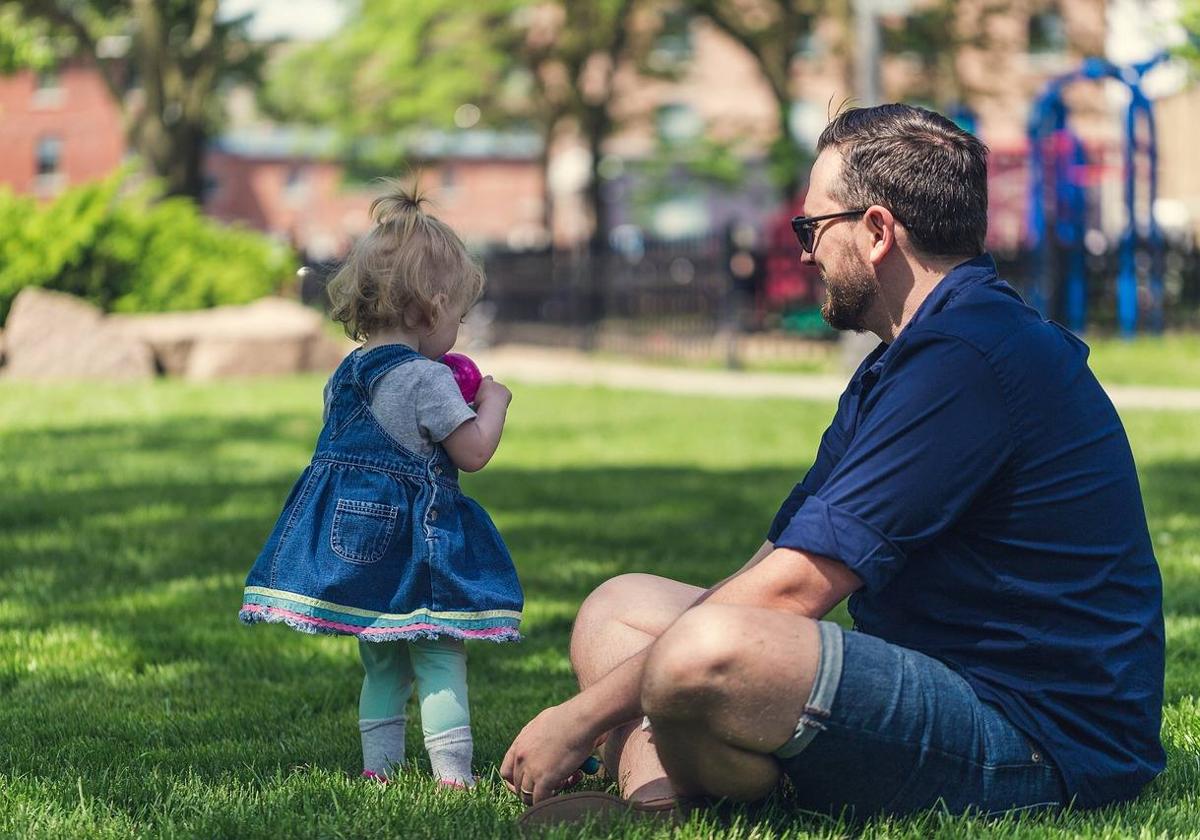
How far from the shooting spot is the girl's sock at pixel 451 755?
3561 millimetres

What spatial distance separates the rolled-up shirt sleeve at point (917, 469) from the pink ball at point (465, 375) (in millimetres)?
1125

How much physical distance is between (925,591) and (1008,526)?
200 millimetres

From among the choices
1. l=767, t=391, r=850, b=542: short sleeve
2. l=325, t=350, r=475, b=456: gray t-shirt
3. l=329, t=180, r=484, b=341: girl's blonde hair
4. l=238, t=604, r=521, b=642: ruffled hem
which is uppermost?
l=329, t=180, r=484, b=341: girl's blonde hair

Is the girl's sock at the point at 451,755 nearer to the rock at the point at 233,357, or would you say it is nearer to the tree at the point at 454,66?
the rock at the point at 233,357

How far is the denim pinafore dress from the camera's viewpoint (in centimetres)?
349

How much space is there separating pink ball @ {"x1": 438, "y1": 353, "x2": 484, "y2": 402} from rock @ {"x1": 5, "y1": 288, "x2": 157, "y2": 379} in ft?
38.2

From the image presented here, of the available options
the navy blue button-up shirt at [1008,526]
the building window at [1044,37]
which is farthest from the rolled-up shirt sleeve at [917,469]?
the building window at [1044,37]

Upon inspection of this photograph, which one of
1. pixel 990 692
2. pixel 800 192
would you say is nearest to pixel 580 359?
pixel 800 192

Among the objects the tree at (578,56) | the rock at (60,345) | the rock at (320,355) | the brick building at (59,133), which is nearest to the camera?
the rock at (60,345)

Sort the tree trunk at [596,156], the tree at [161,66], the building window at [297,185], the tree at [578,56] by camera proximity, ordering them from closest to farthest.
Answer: the tree at [161,66] → the tree at [578,56] → the tree trunk at [596,156] → the building window at [297,185]

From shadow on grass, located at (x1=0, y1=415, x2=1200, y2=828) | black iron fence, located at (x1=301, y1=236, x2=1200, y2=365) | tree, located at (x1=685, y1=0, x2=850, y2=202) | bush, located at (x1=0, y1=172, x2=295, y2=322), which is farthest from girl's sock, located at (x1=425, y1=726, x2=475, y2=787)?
tree, located at (x1=685, y1=0, x2=850, y2=202)

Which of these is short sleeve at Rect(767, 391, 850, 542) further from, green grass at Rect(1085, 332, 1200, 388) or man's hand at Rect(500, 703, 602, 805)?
green grass at Rect(1085, 332, 1200, 388)

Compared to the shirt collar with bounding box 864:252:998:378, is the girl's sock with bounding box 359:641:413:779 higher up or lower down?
lower down

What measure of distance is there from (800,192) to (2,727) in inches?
892
